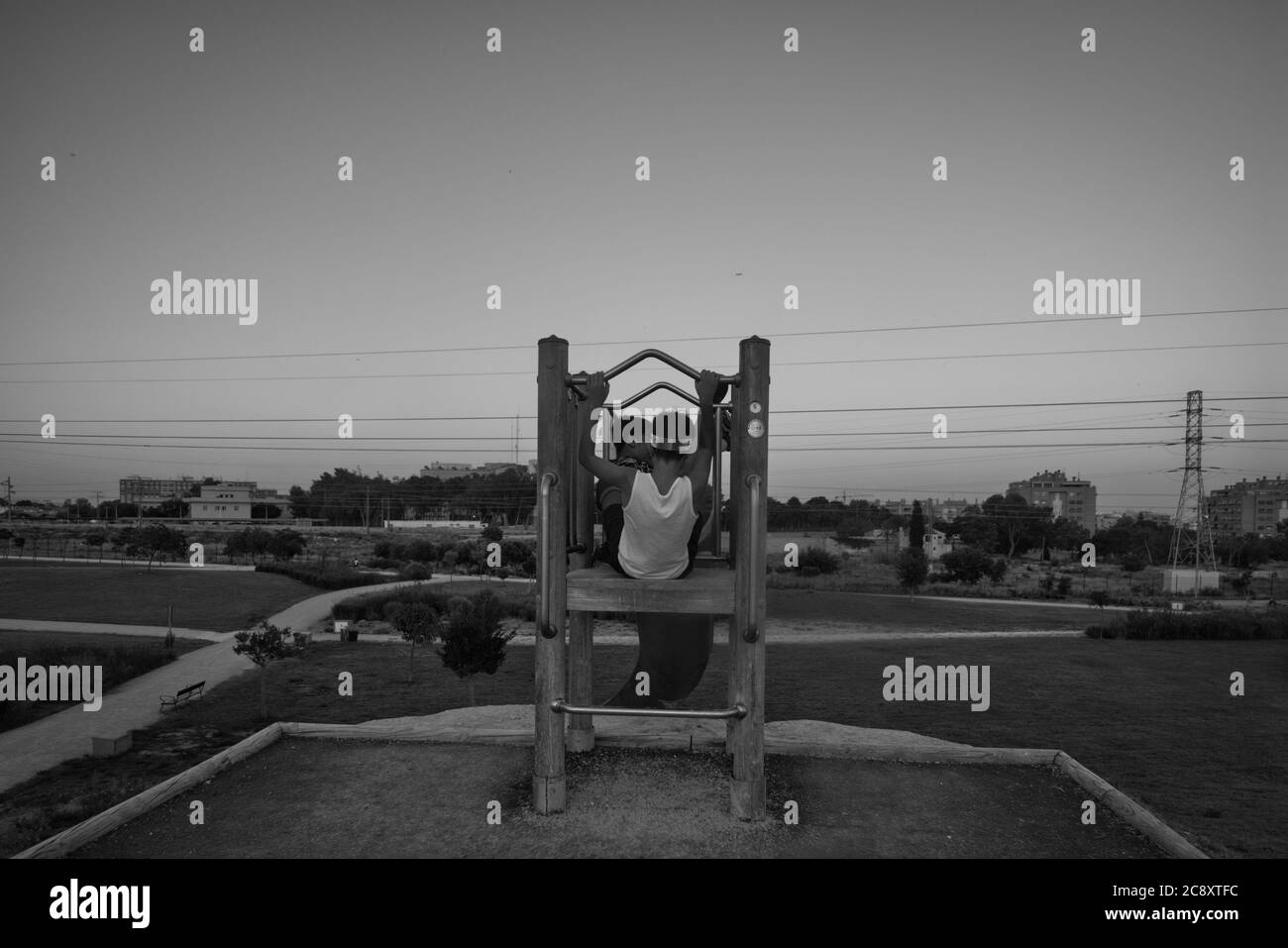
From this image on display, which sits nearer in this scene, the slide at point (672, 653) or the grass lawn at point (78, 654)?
the slide at point (672, 653)

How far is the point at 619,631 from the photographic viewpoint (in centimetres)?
3903

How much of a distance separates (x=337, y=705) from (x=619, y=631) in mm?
18285

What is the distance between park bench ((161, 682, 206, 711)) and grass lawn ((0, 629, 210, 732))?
341 centimetres

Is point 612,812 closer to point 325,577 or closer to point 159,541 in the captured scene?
point 325,577

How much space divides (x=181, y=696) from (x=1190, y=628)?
161ft

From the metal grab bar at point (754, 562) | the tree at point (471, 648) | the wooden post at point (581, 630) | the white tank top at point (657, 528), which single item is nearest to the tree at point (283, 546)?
the tree at point (471, 648)

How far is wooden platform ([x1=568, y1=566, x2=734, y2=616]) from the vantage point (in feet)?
23.9

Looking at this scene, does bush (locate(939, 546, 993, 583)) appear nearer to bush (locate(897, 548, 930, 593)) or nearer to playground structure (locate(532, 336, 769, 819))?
bush (locate(897, 548, 930, 593))

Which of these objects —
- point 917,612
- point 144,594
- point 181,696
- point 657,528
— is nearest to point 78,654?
point 181,696

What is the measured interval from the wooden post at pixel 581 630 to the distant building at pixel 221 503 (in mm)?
141418

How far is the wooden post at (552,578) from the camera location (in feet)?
24.2

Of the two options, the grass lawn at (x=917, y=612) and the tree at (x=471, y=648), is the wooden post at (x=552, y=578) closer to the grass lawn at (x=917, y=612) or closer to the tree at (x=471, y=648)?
the tree at (x=471, y=648)

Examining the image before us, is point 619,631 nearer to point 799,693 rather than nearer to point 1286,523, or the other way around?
point 799,693

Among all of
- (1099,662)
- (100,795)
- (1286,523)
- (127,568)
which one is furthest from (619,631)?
(1286,523)
